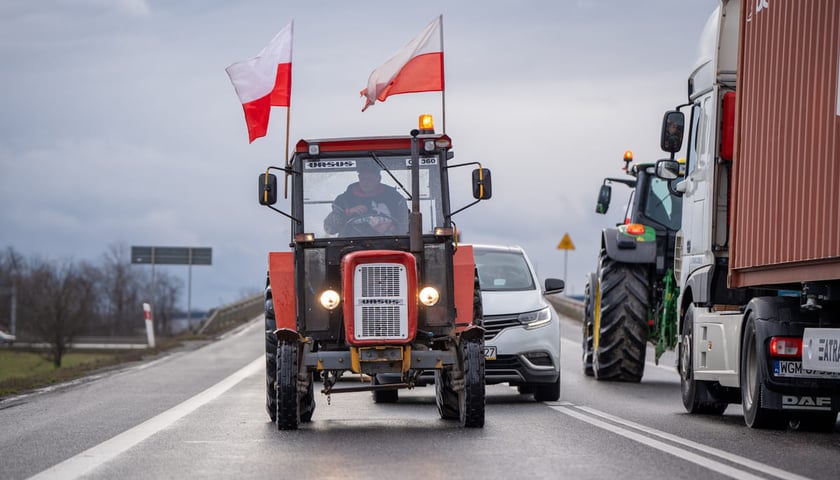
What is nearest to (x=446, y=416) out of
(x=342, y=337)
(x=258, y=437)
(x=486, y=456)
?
(x=342, y=337)

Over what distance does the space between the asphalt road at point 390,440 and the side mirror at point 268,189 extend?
1.95 metres

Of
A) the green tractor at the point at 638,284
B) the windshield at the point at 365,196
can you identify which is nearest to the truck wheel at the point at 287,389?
the windshield at the point at 365,196

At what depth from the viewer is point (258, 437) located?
37.9 ft

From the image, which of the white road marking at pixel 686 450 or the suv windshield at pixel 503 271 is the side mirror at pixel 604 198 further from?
the white road marking at pixel 686 450

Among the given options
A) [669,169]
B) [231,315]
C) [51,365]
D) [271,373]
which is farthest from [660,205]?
[51,365]

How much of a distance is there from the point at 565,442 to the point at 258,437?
246 centimetres

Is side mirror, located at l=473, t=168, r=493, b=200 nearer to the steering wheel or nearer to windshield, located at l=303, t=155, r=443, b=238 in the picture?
windshield, located at l=303, t=155, r=443, b=238

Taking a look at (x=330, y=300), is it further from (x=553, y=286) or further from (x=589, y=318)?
(x=589, y=318)

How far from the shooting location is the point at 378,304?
12.2 meters

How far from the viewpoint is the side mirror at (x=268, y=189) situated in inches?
496

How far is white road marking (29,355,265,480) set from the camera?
29.7 feet

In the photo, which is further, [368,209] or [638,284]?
[638,284]

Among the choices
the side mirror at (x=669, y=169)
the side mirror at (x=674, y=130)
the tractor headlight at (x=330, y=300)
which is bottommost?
the tractor headlight at (x=330, y=300)

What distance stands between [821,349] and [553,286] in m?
6.18
